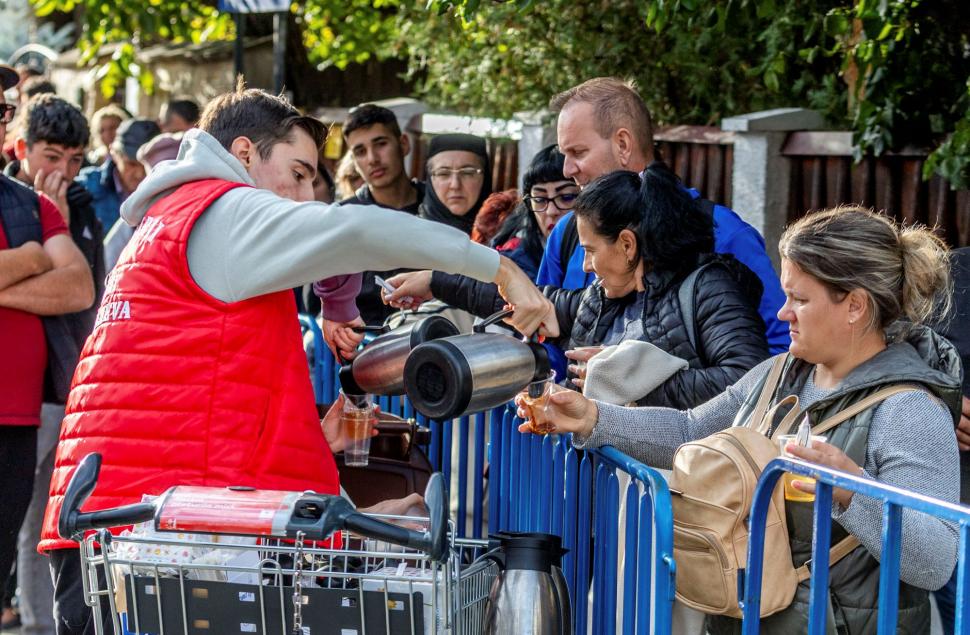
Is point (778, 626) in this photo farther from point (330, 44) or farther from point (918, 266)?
point (330, 44)

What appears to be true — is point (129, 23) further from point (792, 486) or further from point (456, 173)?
point (792, 486)

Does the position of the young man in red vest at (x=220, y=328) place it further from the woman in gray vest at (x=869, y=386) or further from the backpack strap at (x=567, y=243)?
the backpack strap at (x=567, y=243)

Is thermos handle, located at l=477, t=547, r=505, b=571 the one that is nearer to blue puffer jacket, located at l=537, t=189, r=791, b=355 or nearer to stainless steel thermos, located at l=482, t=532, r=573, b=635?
stainless steel thermos, located at l=482, t=532, r=573, b=635

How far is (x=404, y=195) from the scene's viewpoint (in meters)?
7.21

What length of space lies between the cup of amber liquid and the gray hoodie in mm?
593

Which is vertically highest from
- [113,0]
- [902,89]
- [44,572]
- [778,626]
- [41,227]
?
[113,0]

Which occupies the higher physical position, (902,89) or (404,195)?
(902,89)

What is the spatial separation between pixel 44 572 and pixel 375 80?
1236cm

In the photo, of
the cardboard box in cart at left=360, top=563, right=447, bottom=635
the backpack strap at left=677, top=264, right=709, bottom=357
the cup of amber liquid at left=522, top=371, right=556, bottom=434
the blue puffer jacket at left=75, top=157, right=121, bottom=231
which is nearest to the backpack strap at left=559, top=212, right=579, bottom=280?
the backpack strap at left=677, top=264, right=709, bottom=357

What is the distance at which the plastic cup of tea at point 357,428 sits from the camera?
13.5 ft

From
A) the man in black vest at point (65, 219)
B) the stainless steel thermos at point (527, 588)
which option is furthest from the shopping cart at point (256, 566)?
the man in black vest at point (65, 219)

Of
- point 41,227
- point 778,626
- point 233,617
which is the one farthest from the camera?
point 41,227

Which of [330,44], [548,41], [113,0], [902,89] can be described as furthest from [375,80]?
[902,89]

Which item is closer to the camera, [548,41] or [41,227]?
[41,227]
